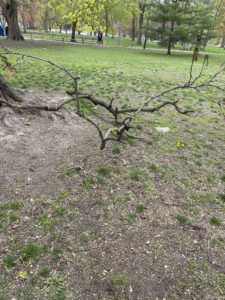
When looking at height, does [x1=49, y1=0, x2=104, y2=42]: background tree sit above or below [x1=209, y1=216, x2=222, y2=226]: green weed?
above

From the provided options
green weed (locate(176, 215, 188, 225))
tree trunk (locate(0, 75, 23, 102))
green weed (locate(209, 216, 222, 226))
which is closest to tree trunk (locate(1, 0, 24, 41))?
tree trunk (locate(0, 75, 23, 102))

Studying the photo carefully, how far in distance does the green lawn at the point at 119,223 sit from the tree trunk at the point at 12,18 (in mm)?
18483

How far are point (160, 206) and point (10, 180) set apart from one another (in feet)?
5.89

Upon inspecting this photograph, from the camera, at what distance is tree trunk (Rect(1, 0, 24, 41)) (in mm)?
19797

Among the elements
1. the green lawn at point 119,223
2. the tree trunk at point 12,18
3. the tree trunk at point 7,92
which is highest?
the tree trunk at point 12,18

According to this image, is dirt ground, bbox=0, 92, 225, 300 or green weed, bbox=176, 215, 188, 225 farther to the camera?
green weed, bbox=176, 215, 188, 225

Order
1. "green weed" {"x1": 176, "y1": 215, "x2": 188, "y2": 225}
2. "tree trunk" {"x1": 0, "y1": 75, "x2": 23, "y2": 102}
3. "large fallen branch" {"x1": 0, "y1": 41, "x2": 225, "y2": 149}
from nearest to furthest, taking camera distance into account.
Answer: "green weed" {"x1": 176, "y1": 215, "x2": 188, "y2": 225} → "large fallen branch" {"x1": 0, "y1": 41, "x2": 225, "y2": 149} → "tree trunk" {"x1": 0, "y1": 75, "x2": 23, "y2": 102}

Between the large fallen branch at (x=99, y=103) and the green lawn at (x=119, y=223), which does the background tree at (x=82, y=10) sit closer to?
the large fallen branch at (x=99, y=103)

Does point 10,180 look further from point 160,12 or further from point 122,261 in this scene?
point 160,12

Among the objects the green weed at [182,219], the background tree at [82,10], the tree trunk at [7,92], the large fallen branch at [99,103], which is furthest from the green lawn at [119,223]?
the background tree at [82,10]

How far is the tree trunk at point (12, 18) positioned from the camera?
19.8m

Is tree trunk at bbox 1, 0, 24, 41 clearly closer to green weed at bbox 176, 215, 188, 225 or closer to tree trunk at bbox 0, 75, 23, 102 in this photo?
tree trunk at bbox 0, 75, 23, 102

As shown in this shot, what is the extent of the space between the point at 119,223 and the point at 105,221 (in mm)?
144

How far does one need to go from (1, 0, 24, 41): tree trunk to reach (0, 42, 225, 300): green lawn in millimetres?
18483
